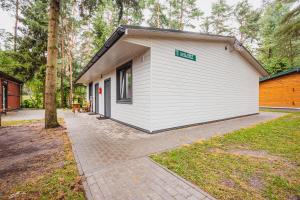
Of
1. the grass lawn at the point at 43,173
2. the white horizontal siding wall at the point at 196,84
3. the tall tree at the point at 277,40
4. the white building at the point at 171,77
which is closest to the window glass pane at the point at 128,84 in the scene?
the white building at the point at 171,77

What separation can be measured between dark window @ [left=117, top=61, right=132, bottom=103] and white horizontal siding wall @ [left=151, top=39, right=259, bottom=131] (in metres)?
1.69

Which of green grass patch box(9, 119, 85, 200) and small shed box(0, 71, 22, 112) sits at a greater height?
small shed box(0, 71, 22, 112)

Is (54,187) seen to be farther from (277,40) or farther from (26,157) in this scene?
(277,40)

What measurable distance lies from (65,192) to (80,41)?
24352 millimetres

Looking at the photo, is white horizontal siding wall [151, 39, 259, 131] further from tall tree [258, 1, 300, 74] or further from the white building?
tall tree [258, 1, 300, 74]

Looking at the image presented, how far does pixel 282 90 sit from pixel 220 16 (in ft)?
46.1

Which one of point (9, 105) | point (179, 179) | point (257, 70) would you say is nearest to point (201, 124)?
point (179, 179)

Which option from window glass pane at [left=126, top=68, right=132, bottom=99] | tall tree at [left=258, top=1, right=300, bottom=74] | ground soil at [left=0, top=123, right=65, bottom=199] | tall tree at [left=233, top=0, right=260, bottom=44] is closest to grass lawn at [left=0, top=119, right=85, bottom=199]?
ground soil at [left=0, top=123, right=65, bottom=199]

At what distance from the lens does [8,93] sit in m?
13.9

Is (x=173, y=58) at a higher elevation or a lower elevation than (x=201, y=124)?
higher

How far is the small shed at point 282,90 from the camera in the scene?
1357 centimetres

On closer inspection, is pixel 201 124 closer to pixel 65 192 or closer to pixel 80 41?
pixel 65 192

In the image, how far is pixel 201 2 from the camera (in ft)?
66.0

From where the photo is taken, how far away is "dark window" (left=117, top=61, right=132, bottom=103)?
698 centimetres
